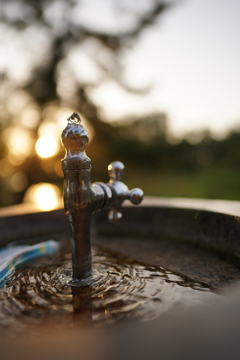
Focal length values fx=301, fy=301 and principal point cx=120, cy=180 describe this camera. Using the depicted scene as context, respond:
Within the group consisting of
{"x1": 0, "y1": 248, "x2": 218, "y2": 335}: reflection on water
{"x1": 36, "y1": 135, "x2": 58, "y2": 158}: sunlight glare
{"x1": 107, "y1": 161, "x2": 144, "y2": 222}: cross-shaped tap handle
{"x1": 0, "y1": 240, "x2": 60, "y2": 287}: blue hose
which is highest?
{"x1": 36, "y1": 135, "x2": 58, "y2": 158}: sunlight glare

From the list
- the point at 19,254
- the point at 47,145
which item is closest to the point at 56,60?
the point at 47,145

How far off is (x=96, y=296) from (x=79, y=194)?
0.30 meters

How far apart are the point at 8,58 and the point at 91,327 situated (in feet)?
20.4

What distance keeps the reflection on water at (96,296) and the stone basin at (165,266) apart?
47 mm

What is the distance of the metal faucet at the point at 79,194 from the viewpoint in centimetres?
91

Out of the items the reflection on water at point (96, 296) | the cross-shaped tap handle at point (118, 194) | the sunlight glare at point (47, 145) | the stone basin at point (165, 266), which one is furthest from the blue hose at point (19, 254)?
the sunlight glare at point (47, 145)

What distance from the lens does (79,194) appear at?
915mm

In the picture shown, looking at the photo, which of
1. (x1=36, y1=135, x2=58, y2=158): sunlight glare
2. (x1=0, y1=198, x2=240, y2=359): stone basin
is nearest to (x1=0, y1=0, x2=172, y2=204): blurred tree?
(x1=36, y1=135, x2=58, y2=158): sunlight glare

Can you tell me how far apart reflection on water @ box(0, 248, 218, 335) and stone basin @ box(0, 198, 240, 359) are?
47mm

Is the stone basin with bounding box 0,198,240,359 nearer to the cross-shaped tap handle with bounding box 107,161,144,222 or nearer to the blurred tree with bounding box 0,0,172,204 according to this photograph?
the cross-shaped tap handle with bounding box 107,161,144,222

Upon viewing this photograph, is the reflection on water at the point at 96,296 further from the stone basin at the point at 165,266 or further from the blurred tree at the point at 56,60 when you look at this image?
the blurred tree at the point at 56,60

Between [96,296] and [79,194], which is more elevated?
[79,194]

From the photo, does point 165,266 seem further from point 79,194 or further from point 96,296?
point 79,194

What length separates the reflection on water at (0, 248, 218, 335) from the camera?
29.7 inches
